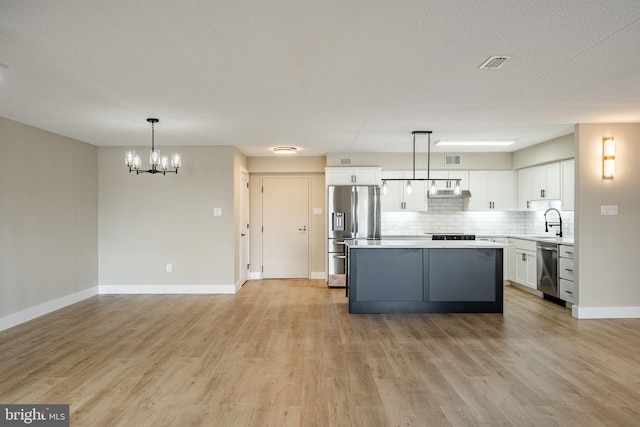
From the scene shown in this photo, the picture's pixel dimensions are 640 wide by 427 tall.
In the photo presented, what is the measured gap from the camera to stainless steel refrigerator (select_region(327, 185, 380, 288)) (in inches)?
261

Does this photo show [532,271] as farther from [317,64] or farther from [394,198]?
[317,64]

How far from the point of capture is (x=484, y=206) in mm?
6949

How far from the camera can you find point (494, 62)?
2732mm

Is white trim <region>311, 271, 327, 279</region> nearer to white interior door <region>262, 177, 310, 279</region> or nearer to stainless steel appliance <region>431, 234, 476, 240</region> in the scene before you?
white interior door <region>262, 177, 310, 279</region>

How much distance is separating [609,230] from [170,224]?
21.0 feet

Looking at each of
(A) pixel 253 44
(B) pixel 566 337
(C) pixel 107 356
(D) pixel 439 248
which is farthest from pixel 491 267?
(C) pixel 107 356

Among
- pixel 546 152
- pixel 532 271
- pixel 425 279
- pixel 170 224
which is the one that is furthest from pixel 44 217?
pixel 546 152

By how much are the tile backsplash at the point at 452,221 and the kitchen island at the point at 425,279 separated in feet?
7.37

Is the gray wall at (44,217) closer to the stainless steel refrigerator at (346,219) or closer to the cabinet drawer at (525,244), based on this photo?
the stainless steel refrigerator at (346,219)

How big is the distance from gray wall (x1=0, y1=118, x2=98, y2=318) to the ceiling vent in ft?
17.0

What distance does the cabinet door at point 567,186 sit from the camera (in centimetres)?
544

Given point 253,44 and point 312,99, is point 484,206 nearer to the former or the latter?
point 312,99

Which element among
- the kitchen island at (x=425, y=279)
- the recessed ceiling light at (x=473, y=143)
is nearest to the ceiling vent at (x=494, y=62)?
the kitchen island at (x=425, y=279)

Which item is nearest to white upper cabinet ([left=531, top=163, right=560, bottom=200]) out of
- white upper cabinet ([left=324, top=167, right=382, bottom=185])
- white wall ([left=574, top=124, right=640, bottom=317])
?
white wall ([left=574, top=124, right=640, bottom=317])
